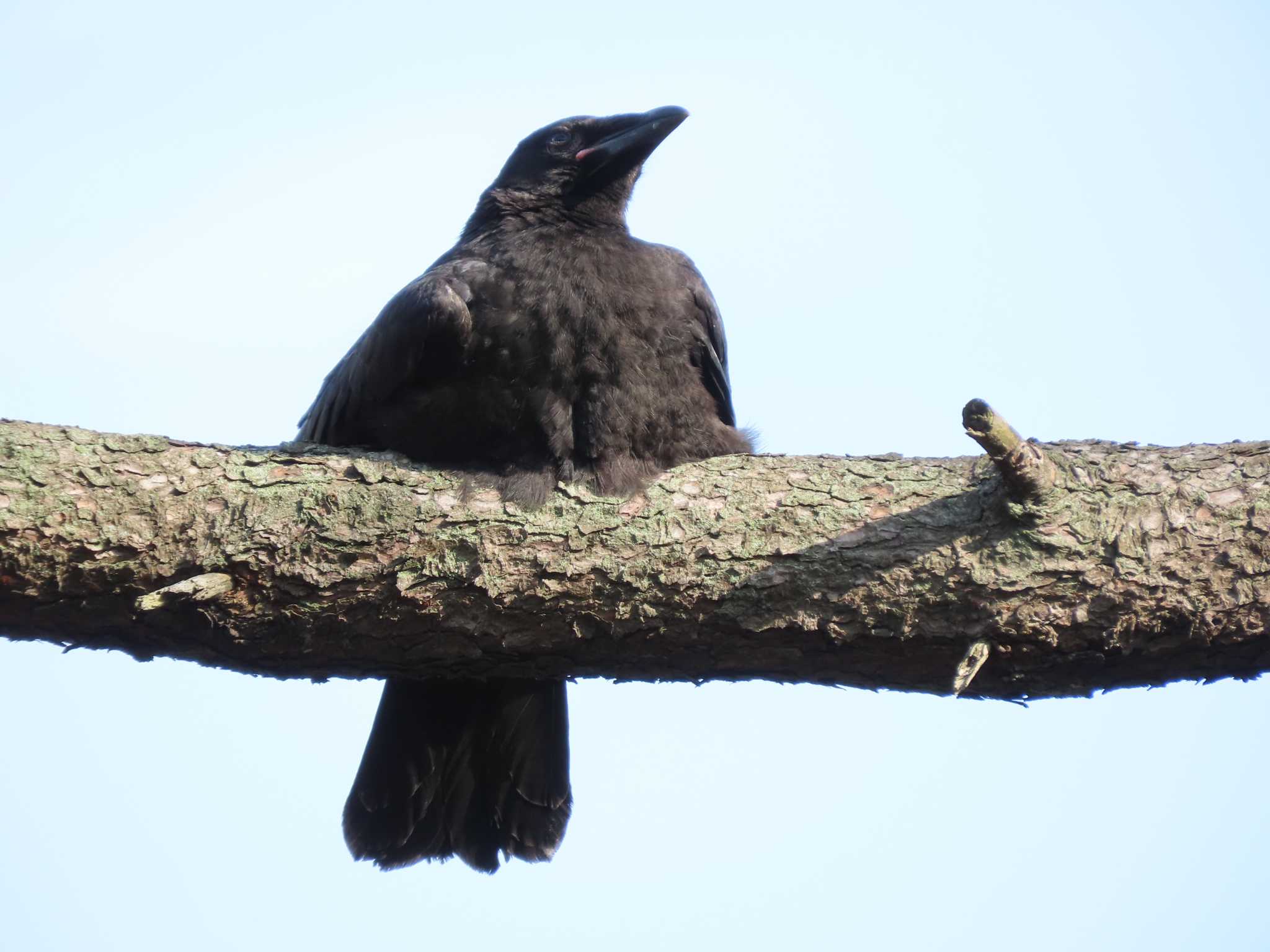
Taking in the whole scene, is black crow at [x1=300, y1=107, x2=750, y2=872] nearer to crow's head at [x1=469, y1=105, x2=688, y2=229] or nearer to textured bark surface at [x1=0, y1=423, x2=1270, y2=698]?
crow's head at [x1=469, y1=105, x2=688, y2=229]

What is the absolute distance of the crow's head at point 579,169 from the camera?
506cm

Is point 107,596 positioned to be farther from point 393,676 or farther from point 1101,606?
point 1101,606

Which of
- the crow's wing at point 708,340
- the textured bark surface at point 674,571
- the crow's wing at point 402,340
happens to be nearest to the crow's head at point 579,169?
the crow's wing at point 708,340

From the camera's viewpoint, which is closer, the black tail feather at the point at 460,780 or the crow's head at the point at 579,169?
the black tail feather at the point at 460,780

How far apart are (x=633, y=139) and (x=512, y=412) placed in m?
1.62

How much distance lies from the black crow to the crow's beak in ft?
1.20

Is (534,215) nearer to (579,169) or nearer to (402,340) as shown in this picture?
(579,169)

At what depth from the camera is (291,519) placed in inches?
139

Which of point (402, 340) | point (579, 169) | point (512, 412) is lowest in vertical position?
point (512, 412)

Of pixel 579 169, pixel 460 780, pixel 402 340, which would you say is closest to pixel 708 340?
pixel 579 169

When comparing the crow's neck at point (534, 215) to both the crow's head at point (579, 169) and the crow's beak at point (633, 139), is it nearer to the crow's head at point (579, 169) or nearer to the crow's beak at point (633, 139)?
the crow's head at point (579, 169)

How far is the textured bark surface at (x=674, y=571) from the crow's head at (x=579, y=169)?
1797mm

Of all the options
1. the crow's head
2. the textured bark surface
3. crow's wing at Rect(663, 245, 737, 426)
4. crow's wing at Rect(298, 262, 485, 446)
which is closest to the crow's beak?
the crow's head

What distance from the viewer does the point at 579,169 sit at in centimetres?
517
